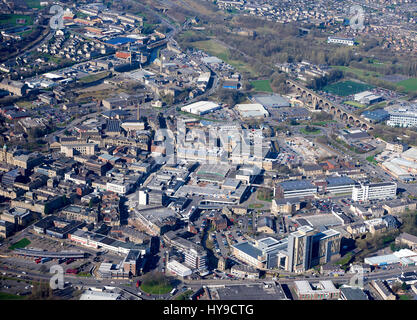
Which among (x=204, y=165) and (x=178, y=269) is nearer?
(x=178, y=269)

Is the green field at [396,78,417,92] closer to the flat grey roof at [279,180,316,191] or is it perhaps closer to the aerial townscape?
the aerial townscape

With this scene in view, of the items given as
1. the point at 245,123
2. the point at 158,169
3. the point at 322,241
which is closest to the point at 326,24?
the point at 245,123

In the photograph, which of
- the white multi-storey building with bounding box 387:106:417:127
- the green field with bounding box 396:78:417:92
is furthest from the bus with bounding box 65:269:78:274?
the green field with bounding box 396:78:417:92

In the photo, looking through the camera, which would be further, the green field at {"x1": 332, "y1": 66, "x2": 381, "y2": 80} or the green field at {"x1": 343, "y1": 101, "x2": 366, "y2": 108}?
the green field at {"x1": 332, "y1": 66, "x2": 381, "y2": 80}

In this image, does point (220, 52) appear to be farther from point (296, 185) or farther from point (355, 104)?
point (296, 185)

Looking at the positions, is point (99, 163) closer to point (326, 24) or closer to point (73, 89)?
point (73, 89)

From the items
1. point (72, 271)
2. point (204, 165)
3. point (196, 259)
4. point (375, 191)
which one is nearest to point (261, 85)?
point (204, 165)
